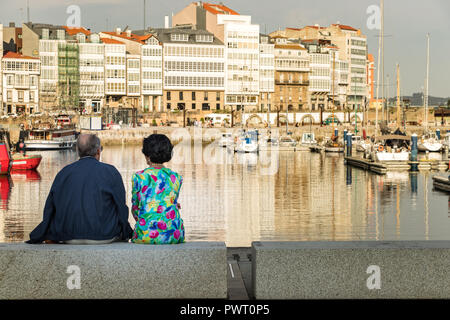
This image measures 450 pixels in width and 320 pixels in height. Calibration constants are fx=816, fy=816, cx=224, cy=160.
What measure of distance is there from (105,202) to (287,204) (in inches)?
1058

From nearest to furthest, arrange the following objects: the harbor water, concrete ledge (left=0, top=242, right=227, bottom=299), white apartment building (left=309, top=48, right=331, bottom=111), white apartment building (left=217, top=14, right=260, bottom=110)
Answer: concrete ledge (left=0, top=242, right=227, bottom=299)
the harbor water
white apartment building (left=217, top=14, right=260, bottom=110)
white apartment building (left=309, top=48, right=331, bottom=111)

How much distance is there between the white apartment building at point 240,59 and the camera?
118438 mm

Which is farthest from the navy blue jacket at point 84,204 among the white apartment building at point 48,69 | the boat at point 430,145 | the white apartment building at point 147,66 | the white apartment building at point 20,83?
the white apartment building at point 147,66

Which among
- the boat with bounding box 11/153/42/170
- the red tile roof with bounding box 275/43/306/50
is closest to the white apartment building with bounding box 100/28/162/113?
the red tile roof with bounding box 275/43/306/50

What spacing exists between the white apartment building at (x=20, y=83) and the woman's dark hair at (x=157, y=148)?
316 ft

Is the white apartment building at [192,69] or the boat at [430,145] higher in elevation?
the white apartment building at [192,69]

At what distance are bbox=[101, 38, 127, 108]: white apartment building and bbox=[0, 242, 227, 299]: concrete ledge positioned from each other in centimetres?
10249

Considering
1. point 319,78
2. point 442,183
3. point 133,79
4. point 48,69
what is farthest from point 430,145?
point 319,78

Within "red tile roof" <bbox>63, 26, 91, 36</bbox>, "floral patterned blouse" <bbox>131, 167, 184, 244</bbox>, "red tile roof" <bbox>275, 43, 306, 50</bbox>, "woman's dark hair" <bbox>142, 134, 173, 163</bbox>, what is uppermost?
"red tile roof" <bbox>63, 26, 91, 36</bbox>

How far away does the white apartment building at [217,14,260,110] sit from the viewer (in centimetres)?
11844

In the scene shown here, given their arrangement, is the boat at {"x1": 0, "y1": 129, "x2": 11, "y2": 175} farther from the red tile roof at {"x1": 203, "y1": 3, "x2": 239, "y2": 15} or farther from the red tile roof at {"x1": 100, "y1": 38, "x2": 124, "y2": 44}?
the red tile roof at {"x1": 203, "y1": 3, "x2": 239, "y2": 15}

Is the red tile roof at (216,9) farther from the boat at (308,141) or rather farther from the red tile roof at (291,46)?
the boat at (308,141)
